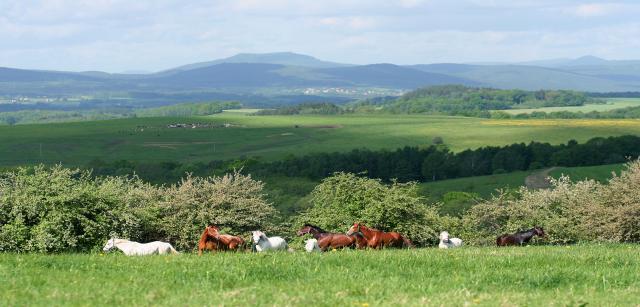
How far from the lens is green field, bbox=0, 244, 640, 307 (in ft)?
51.6

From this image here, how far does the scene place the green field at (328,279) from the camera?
15.7m

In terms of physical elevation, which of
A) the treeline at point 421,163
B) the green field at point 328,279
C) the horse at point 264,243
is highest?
the green field at point 328,279

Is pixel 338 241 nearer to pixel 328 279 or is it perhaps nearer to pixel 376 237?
pixel 376 237

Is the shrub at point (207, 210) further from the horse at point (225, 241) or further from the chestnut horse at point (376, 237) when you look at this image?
the horse at point (225, 241)

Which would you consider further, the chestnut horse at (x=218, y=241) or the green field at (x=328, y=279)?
the chestnut horse at (x=218, y=241)

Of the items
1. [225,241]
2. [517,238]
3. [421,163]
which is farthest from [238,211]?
[421,163]

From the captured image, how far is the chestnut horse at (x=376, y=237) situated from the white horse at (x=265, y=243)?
2.69m

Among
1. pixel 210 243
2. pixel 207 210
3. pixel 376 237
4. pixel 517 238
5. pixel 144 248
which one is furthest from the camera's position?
pixel 207 210

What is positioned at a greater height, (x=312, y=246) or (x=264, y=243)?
(x=264, y=243)

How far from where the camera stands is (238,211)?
129ft

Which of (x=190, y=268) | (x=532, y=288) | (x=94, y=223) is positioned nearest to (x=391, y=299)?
(x=532, y=288)

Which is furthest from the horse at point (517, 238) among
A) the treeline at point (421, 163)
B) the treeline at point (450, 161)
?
the treeline at point (450, 161)

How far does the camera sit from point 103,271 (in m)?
19.3

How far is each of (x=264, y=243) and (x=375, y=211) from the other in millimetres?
13588
